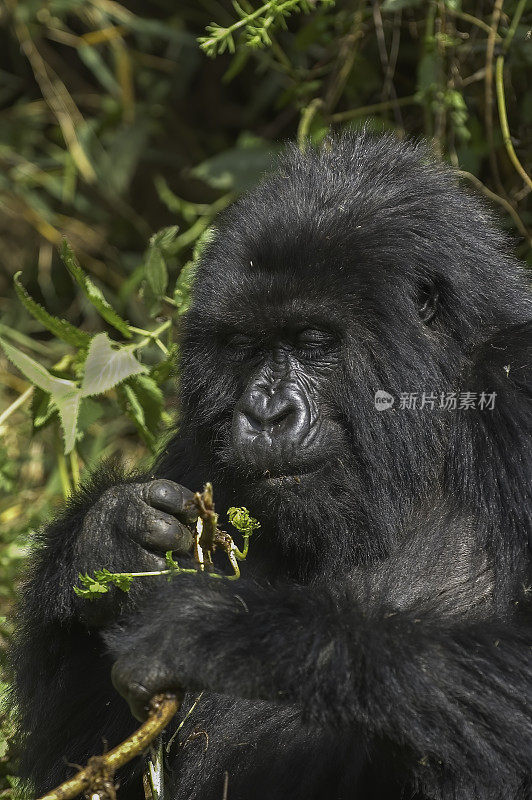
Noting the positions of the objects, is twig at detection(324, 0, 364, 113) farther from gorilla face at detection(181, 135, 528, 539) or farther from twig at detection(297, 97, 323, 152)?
gorilla face at detection(181, 135, 528, 539)

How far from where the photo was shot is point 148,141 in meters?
7.69

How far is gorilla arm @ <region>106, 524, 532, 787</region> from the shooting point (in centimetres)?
242

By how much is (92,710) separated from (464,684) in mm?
1351

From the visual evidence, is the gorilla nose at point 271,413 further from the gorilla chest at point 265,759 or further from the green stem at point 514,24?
the green stem at point 514,24

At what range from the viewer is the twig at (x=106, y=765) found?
2.19 metres

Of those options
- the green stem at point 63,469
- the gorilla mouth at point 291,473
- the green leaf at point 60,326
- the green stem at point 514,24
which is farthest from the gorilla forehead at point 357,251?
the green stem at point 63,469

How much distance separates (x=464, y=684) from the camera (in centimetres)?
252

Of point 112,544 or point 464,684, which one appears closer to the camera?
point 464,684

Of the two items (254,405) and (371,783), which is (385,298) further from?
(371,783)

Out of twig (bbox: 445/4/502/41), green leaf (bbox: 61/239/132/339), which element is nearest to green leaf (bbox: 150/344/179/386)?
green leaf (bbox: 61/239/132/339)

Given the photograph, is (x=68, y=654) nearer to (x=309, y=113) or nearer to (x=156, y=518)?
(x=156, y=518)

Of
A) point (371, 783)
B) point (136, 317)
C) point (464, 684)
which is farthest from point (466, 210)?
point (136, 317)

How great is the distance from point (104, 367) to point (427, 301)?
1402 mm

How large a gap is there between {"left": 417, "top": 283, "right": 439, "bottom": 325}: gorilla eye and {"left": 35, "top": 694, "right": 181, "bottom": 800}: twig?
4.49ft
